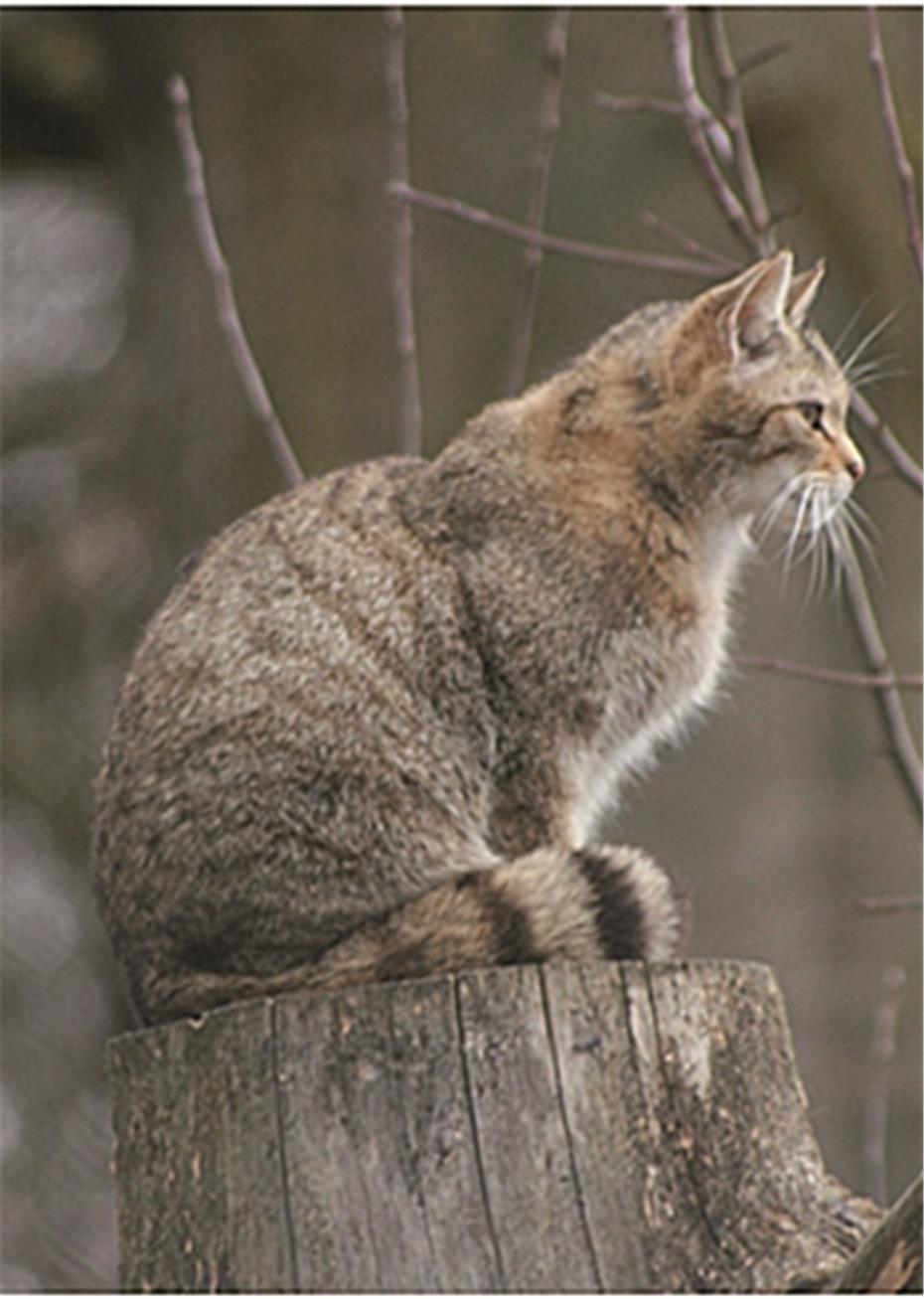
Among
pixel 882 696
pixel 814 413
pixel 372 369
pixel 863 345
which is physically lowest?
pixel 882 696

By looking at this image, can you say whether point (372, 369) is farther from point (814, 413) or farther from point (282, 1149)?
point (282, 1149)

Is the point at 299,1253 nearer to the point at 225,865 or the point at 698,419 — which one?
the point at 225,865

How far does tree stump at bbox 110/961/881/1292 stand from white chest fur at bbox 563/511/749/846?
1006 millimetres

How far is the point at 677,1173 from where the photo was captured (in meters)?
2.57

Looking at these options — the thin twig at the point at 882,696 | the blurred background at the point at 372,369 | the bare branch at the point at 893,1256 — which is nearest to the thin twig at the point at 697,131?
the thin twig at the point at 882,696

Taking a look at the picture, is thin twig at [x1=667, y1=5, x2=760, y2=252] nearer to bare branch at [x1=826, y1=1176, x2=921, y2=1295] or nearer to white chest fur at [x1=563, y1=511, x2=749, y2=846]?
white chest fur at [x1=563, y1=511, x2=749, y2=846]

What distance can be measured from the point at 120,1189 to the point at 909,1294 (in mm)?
1005

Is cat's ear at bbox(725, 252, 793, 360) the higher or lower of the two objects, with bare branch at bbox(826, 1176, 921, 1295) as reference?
higher

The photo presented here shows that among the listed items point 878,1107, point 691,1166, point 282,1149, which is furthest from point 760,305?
point 282,1149

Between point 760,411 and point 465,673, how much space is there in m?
0.78

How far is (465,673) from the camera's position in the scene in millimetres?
3523

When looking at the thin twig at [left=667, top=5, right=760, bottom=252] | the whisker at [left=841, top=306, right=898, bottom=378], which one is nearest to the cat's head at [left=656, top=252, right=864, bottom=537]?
the whisker at [left=841, top=306, right=898, bottom=378]

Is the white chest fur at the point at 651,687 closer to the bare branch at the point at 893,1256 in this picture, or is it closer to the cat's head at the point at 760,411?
the cat's head at the point at 760,411

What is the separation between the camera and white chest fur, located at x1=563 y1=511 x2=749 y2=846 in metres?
3.71
